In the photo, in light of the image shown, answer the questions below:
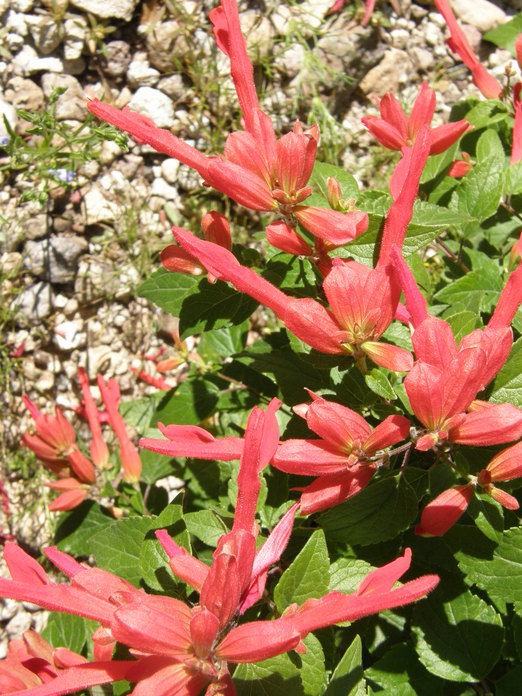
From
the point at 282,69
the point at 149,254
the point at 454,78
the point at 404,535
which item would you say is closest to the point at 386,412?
the point at 404,535

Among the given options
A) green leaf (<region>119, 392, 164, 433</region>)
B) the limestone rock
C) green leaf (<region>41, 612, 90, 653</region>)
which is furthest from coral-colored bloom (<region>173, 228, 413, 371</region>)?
the limestone rock

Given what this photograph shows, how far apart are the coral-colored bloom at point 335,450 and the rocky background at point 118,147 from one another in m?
1.68

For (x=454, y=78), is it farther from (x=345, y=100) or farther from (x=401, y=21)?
(x=345, y=100)

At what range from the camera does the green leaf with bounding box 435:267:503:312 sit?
1.44 m

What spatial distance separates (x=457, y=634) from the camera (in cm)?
125

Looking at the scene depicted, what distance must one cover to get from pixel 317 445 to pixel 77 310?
1.82 meters

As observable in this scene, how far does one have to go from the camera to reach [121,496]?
180 centimetres

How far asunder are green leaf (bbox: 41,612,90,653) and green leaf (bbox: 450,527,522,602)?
2.81ft

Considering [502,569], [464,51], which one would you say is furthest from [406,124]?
[502,569]

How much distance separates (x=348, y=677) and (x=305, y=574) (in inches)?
6.1

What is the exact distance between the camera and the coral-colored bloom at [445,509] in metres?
0.99

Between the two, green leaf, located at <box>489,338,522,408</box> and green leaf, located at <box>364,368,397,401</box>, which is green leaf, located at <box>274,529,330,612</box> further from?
green leaf, located at <box>489,338,522,408</box>

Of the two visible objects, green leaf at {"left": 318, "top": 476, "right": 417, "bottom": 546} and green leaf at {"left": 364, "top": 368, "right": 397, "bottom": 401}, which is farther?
green leaf at {"left": 318, "top": 476, "right": 417, "bottom": 546}

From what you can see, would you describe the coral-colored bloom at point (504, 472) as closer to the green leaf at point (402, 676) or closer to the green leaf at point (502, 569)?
the green leaf at point (502, 569)
